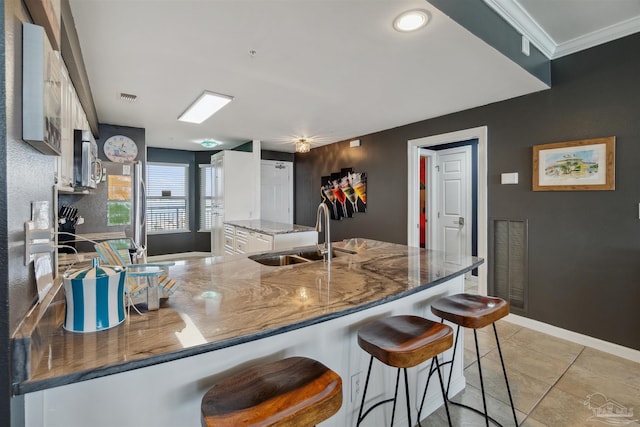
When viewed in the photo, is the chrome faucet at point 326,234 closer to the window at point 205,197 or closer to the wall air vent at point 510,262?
the wall air vent at point 510,262

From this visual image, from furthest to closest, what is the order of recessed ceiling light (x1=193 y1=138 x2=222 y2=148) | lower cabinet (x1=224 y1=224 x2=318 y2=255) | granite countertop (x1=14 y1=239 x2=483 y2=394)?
recessed ceiling light (x1=193 y1=138 x2=222 y2=148) → lower cabinet (x1=224 y1=224 x2=318 y2=255) → granite countertop (x1=14 y1=239 x2=483 y2=394)

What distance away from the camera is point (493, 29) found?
6.93ft

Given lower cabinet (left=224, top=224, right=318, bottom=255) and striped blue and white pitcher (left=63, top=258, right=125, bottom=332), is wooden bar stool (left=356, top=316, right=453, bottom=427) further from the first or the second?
lower cabinet (left=224, top=224, right=318, bottom=255)

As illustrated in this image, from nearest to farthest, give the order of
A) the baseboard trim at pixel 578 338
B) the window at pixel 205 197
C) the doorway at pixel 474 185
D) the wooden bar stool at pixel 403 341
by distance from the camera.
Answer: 1. the wooden bar stool at pixel 403 341
2. the baseboard trim at pixel 578 338
3. the doorway at pixel 474 185
4. the window at pixel 205 197

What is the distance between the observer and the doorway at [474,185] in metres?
3.37

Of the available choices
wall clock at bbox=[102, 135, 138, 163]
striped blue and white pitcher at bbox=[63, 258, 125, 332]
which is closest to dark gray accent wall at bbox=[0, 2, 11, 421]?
striped blue and white pitcher at bbox=[63, 258, 125, 332]

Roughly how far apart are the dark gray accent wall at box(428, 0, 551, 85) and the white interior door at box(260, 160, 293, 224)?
484cm

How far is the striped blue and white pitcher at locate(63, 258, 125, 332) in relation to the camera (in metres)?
0.85

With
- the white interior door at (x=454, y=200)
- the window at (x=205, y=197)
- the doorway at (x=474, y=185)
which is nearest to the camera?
the doorway at (x=474, y=185)

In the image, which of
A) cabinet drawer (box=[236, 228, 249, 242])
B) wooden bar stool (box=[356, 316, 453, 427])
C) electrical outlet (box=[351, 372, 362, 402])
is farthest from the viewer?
cabinet drawer (box=[236, 228, 249, 242])

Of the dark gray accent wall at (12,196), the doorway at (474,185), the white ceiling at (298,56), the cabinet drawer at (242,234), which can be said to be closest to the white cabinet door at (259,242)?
the cabinet drawer at (242,234)

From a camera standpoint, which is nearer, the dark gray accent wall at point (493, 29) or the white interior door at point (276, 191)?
the dark gray accent wall at point (493, 29)

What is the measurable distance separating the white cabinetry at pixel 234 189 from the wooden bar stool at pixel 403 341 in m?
4.20

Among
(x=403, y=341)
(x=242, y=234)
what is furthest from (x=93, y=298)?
(x=242, y=234)
